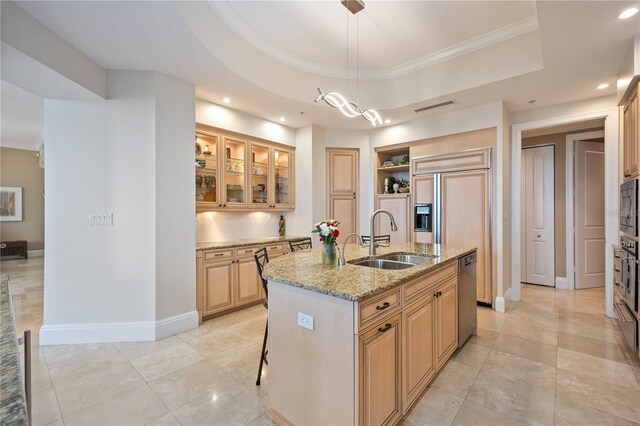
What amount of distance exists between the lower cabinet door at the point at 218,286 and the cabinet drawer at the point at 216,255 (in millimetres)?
59

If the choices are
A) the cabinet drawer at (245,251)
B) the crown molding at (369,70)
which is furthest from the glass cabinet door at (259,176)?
the crown molding at (369,70)

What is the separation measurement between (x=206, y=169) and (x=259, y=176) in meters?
0.86

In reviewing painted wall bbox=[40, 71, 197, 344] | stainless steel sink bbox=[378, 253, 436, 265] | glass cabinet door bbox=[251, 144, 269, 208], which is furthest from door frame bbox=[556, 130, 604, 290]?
painted wall bbox=[40, 71, 197, 344]

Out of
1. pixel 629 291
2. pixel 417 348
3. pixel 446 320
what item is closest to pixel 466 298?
pixel 446 320

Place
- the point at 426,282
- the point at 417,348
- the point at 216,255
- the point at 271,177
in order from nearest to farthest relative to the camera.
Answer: the point at 417,348, the point at 426,282, the point at 216,255, the point at 271,177

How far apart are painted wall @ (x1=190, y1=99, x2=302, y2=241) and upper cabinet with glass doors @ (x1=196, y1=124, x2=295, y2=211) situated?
0.36 feet

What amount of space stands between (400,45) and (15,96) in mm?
5351

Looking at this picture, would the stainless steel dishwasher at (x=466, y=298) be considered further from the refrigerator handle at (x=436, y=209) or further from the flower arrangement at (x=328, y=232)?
the refrigerator handle at (x=436, y=209)

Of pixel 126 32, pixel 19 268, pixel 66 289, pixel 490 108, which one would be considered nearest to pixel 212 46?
pixel 126 32

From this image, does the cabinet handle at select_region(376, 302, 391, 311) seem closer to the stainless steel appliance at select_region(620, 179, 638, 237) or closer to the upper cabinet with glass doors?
the stainless steel appliance at select_region(620, 179, 638, 237)

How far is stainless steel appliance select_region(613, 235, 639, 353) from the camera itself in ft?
7.91

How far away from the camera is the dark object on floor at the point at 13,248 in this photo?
7203 mm

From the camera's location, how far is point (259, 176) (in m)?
4.47

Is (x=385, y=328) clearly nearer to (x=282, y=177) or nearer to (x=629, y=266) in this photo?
(x=629, y=266)
